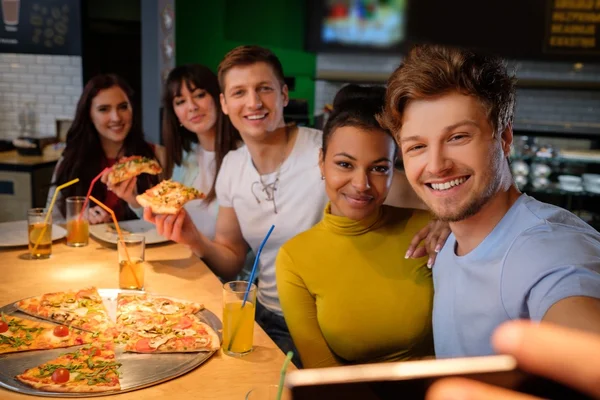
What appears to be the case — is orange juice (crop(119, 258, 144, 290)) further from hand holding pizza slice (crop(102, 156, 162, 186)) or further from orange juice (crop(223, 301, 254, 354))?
hand holding pizza slice (crop(102, 156, 162, 186))

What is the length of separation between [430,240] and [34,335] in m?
1.27

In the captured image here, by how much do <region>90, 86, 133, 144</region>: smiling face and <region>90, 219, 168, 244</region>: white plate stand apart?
1.09 m

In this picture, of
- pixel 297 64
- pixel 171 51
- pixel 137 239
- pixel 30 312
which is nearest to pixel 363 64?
pixel 297 64

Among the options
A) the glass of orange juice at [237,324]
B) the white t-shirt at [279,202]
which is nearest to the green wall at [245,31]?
the white t-shirt at [279,202]

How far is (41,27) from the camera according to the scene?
6.00 metres

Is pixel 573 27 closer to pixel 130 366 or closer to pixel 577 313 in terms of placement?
pixel 577 313

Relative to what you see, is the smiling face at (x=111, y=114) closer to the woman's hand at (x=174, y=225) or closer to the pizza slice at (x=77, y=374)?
the woman's hand at (x=174, y=225)

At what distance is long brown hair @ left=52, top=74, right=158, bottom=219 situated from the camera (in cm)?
388

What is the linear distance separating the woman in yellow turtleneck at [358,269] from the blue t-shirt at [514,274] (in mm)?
239

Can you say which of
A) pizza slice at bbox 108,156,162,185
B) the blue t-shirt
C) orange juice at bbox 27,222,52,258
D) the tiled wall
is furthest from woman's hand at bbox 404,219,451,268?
the tiled wall

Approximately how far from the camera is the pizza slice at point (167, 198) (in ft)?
8.37

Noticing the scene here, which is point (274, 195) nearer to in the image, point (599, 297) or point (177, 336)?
point (177, 336)

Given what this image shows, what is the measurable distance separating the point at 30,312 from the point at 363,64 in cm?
588

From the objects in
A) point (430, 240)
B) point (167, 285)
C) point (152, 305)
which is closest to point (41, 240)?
point (167, 285)
